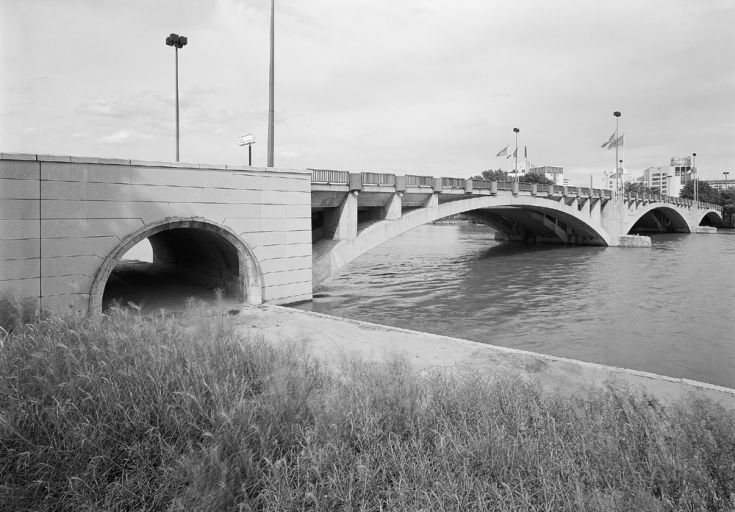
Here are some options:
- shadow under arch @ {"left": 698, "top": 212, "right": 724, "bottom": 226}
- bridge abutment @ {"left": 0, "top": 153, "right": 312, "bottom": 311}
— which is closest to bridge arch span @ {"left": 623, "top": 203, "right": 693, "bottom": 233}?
shadow under arch @ {"left": 698, "top": 212, "right": 724, "bottom": 226}

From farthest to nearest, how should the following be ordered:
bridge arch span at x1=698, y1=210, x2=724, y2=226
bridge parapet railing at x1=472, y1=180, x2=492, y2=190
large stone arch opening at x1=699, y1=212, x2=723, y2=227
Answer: large stone arch opening at x1=699, y1=212, x2=723, y2=227 < bridge arch span at x1=698, y1=210, x2=724, y2=226 < bridge parapet railing at x1=472, y1=180, x2=492, y2=190

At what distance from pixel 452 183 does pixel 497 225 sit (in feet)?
93.4

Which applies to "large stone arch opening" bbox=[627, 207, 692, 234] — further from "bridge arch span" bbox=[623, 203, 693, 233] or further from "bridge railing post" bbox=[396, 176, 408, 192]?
"bridge railing post" bbox=[396, 176, 408, 192]

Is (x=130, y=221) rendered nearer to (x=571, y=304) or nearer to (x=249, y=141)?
(x=249, y=141)

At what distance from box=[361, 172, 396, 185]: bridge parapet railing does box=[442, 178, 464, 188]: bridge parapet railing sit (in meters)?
5.42

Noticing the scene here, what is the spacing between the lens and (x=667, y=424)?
551 cm

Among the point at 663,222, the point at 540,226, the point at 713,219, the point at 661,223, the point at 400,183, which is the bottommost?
the point at 540,226

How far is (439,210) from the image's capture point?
96.7 feet

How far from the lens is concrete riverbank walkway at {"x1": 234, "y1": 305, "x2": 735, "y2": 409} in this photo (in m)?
8.09

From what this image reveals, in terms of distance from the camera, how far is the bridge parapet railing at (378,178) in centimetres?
2309

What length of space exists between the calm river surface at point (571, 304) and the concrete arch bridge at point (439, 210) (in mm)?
2756

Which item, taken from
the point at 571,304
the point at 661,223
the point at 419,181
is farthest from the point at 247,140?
the point at 661,223

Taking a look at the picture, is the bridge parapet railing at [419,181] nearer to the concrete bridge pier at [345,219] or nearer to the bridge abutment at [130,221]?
the concrete bridge pier at [345,219]

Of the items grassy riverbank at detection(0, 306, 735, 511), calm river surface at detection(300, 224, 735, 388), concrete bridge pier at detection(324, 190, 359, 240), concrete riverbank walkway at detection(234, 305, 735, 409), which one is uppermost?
concrete bridge pier at detection(324, 190, 359, 240)
